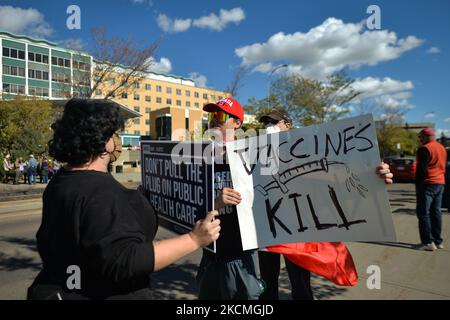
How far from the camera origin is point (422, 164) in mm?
4953

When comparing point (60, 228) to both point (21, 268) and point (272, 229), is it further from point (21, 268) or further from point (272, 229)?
point (21, 268)

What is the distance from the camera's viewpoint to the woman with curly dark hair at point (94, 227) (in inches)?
51.2

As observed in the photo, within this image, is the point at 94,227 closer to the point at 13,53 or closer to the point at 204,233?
the point at 204,233

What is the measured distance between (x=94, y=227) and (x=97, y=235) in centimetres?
3

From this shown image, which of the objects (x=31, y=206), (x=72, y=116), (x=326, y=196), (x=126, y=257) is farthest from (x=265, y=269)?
(x=31, y=206)

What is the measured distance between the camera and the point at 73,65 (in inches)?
893

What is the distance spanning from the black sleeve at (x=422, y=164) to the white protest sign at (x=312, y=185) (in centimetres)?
343

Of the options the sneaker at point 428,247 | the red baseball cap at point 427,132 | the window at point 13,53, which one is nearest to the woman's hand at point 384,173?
the red baseball cap at point 427,132

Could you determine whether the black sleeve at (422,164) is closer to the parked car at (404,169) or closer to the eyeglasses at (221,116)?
the eyeglasses at (221,116)

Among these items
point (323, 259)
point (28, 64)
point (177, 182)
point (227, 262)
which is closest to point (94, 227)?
point (177, 182)

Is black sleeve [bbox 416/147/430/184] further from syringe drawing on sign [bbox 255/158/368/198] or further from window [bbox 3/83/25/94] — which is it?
window [bbox 3/83/25/94]

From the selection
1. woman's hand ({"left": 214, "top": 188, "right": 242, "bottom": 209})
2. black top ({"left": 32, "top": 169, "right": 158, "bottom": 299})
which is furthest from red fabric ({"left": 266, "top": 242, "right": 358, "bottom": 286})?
black top ({"left": 32, "top": 169, "right": 158, "bottom": 299})

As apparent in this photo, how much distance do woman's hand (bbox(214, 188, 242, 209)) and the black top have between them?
2.00ft

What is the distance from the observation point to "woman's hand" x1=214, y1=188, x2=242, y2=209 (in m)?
2.02
